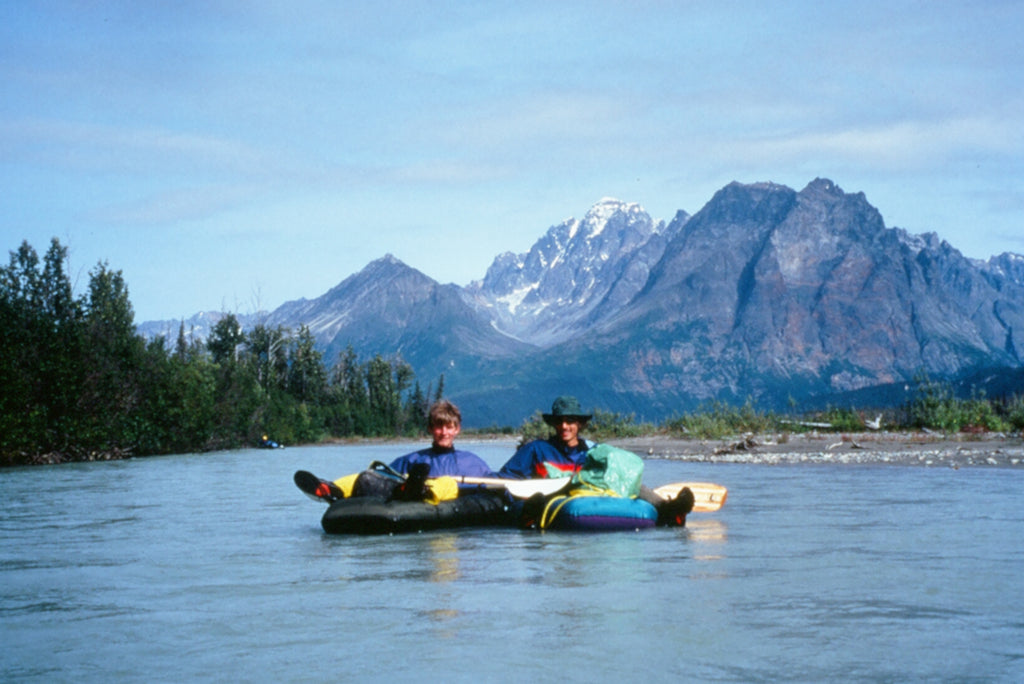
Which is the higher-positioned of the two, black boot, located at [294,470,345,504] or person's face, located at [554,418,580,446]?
person's face, located at [554,418,580,446]

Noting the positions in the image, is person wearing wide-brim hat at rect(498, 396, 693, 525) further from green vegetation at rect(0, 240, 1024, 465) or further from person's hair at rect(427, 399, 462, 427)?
green vegetation at rect(0, 240, 1024, 465)

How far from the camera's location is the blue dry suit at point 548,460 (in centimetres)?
1686

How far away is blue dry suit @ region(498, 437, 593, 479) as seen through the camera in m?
16.9

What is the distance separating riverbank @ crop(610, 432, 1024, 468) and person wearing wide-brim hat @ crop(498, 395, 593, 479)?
56.6ft

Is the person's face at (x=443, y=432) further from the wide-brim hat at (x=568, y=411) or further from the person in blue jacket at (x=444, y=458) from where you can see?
the wide-brim hat at (x=568, y=411)

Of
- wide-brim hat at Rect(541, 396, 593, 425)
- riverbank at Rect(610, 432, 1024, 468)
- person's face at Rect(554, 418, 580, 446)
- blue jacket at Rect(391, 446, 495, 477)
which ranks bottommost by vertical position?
riverbank at Rect(610, 432, 1024, 468)

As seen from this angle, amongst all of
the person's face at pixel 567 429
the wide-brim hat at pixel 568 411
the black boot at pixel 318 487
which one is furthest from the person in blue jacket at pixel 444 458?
the wide-brim hat at pixel 568 411

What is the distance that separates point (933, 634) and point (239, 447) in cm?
7522

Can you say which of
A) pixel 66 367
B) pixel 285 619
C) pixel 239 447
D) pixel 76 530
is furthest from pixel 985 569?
pixel 239 447

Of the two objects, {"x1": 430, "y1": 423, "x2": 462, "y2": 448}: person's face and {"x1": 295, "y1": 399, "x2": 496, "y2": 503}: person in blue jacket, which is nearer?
{"x1": 295, "y1": 399, "x2": 496, "y2": 503}: person in blue jacket

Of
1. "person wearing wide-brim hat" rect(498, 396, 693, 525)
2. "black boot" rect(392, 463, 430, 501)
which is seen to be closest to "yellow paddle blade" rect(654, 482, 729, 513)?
"person wearing wide-brim hat" rect(498, 396, 693, 525)

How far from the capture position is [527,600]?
10883mm

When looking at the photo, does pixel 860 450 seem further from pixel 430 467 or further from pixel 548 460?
pixel 430 467

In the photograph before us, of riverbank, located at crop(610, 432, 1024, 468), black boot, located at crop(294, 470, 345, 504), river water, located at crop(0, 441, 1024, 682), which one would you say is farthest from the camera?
riverbank, located at crop(610, 432, 1024, 468)
